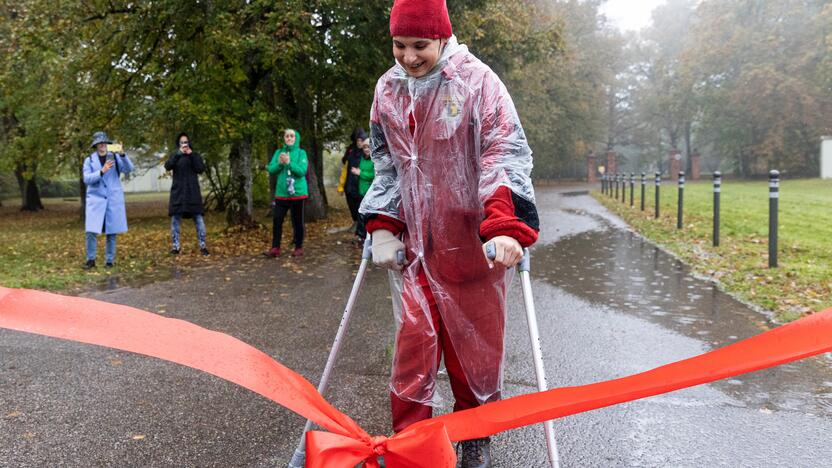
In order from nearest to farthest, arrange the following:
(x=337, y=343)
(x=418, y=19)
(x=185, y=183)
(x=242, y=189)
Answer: (x=418, y=19) < (x=337, y=343) < (x=185, y=183) < (x=242, y=189)

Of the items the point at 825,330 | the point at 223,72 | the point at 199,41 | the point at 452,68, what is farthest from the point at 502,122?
the point at 199,41

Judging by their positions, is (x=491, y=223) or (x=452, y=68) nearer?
(x=491, y=223)

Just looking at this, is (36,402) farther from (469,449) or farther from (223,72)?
(223,72)

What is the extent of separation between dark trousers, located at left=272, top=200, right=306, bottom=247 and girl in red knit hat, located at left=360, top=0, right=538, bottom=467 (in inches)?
291

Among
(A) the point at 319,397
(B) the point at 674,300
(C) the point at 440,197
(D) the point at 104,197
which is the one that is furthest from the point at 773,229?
(D) the point at 104,197

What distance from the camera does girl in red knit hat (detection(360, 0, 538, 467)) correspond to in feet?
8.42

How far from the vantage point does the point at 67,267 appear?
9547 mm

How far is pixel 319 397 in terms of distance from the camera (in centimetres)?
243

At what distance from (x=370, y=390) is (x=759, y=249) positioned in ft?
25.0

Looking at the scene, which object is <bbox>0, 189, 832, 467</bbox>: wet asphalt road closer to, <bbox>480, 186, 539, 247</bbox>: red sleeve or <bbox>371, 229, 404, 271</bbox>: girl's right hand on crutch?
<bbox>371, 229, 404, 271</bbox>: girl's right hand on crutch

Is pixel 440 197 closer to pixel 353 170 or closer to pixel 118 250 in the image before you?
pixel 353 170

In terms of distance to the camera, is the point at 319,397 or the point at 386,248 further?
the point at 386,248

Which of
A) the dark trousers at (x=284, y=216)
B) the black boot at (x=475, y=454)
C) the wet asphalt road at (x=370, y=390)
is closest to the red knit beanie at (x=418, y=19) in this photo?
the black boot at (x=475, y=454)

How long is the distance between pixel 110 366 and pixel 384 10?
1007 centimetres
